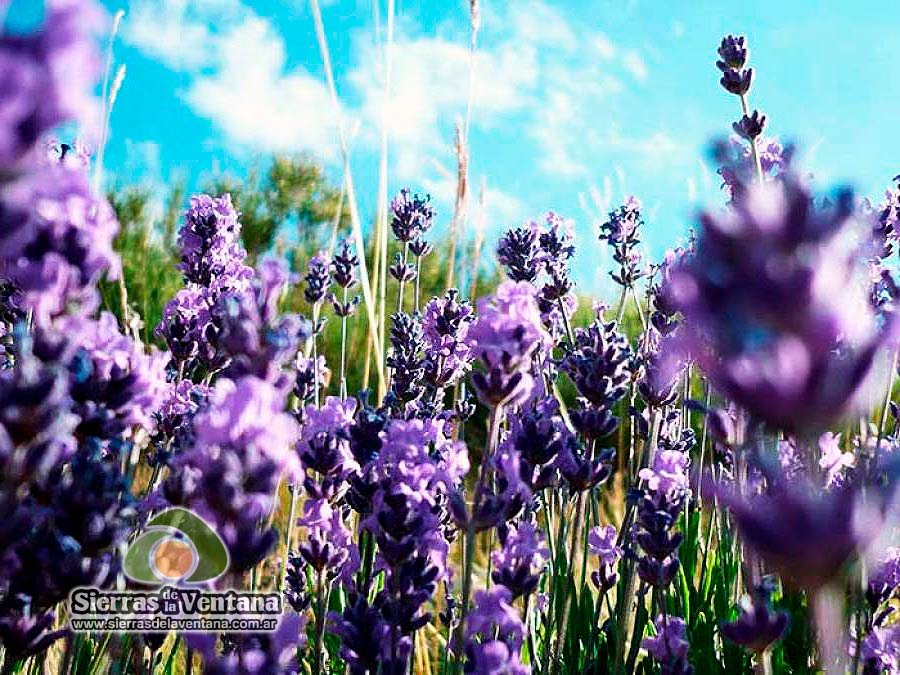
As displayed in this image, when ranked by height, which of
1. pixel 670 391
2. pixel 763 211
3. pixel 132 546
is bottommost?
pixel 132 546

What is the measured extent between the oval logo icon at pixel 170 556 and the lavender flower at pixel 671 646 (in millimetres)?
974

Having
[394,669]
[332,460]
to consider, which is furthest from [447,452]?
[394,669]

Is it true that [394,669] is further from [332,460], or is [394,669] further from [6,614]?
[6,614]

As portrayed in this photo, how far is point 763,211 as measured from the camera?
0.72 metres

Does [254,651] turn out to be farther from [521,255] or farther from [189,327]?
[521,255]

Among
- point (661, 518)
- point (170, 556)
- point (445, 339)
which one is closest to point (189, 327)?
point (445, 339)

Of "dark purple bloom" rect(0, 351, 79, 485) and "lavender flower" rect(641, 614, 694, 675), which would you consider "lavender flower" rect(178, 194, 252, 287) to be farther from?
"dark purple bloom" rect(0, 351, 79, 485)

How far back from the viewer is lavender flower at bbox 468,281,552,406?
132 centimetres

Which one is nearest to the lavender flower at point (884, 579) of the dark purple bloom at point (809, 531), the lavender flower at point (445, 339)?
the lavender flower at point (445, 339)

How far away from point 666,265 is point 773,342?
98.2 inches

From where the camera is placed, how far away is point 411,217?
365 cm

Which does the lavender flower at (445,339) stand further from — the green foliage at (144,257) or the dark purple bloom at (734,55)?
the green foliage at (144,257)

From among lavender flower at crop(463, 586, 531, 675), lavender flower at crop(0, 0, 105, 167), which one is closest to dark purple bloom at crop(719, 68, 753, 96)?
lavender flower at crop(463, 586, 531, 675)

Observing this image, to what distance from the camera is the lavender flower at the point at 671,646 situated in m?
1.66
